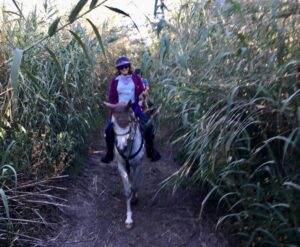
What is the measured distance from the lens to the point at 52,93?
22.3ft

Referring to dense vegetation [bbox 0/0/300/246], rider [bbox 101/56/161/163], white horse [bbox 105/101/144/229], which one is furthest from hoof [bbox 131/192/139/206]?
dense vegetation [bbox 0/0/300/246]

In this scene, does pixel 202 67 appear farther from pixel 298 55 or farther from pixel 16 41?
pixel 16 41

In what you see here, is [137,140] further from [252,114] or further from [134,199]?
[252,114]

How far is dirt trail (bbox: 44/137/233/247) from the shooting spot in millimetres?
5621

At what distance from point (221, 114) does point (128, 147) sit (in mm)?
2026

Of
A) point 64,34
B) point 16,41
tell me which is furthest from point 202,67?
point 64,34

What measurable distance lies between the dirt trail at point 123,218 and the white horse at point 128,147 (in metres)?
0.23

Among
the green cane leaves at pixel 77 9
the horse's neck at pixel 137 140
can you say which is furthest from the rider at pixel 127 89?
the green cane leaves at pixel 77 9

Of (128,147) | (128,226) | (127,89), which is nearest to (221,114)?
(128,147)

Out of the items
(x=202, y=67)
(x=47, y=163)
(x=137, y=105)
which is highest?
(x=202, y=67)

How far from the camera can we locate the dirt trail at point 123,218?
5621 millimetres

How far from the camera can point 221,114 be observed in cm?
458

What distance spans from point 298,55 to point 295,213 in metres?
1.29

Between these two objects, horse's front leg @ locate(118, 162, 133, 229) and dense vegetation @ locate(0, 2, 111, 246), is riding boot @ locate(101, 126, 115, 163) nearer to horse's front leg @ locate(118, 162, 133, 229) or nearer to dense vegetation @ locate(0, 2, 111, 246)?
horse's front leg @ locate(118, 162, 133, 229)
